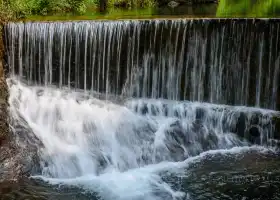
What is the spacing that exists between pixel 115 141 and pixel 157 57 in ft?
9.56

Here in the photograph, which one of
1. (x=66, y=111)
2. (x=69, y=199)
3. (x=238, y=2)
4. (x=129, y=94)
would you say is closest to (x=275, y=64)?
(x=129, y=94)

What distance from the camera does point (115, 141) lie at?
407 inches

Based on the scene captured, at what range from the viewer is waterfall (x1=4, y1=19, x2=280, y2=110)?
11219 millimetres

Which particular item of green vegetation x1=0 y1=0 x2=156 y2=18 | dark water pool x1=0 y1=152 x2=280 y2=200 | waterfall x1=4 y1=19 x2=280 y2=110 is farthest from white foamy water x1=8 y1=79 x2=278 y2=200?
green vegetation x1=0 y1=0 x2=156 y2=18

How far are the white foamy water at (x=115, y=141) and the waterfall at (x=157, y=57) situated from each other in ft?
2.03

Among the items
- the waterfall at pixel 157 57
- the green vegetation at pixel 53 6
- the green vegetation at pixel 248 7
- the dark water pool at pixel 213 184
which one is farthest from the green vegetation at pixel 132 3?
the dark water pool at pixel 213 184

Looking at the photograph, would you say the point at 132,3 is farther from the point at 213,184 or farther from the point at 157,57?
the point at 213,184

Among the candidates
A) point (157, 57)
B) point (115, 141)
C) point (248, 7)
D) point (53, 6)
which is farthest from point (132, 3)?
point (115, 141)

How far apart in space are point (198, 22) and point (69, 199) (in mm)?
5898

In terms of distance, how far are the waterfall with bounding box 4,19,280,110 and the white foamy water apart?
0.62m

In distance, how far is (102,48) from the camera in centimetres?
1237

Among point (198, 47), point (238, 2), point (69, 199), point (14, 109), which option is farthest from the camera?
point (238, 2)

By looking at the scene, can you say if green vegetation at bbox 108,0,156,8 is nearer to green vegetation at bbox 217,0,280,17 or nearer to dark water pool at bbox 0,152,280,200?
green vegetation at bbox 217,0,280,17

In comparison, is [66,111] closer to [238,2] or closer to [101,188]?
[101,188]
